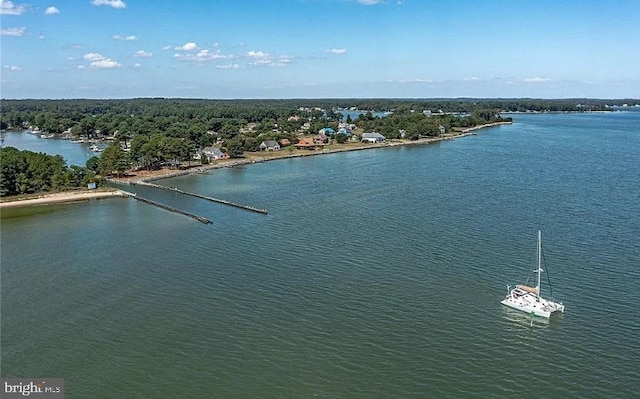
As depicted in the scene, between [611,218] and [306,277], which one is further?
[611,218]

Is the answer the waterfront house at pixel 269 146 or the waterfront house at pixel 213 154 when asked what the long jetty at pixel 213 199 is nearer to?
the waterfront house at pixel 213 154

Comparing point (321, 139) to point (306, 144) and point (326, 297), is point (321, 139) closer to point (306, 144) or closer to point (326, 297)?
point (306, 144)

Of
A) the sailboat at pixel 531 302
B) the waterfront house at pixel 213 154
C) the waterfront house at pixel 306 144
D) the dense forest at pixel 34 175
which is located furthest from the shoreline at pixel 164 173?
the sailboat at pixel 531 302

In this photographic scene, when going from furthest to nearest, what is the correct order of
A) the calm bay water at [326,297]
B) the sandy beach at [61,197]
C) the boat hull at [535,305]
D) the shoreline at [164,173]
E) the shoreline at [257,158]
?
the shoreline at [257,158], the shoreline at [164,173], the sandy beach at [61,197], the boat hull at [535,305], the calm bay water at [326,297]

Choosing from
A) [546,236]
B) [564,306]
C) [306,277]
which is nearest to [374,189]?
[546,236]

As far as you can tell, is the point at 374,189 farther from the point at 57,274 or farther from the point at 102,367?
the point at 102,367

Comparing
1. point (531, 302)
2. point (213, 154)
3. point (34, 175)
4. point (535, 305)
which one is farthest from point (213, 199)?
point (535, 305)
